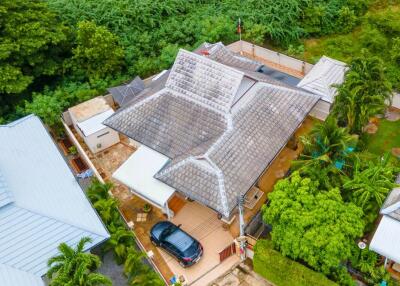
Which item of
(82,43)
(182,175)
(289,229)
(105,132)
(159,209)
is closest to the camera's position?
(289,229)

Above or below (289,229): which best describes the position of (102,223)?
above

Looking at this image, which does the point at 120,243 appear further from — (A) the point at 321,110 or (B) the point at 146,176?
(A) the point at 321,110

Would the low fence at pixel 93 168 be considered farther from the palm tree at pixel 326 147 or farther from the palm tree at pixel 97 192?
the palm tree at pixel 326 147

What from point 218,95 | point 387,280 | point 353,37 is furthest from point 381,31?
point 387,280

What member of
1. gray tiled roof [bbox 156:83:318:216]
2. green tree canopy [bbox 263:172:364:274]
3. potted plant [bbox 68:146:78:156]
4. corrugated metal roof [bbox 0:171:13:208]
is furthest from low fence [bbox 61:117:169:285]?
green tree canopy [bbox 263:172:364:274]

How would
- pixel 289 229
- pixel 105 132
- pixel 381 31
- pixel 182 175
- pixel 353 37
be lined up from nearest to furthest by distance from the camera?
pixel 289 229, pixel 182 175, pixel 105 132, pixel 381 31, pixel 353 37

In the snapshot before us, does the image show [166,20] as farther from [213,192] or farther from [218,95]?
[213,192]
